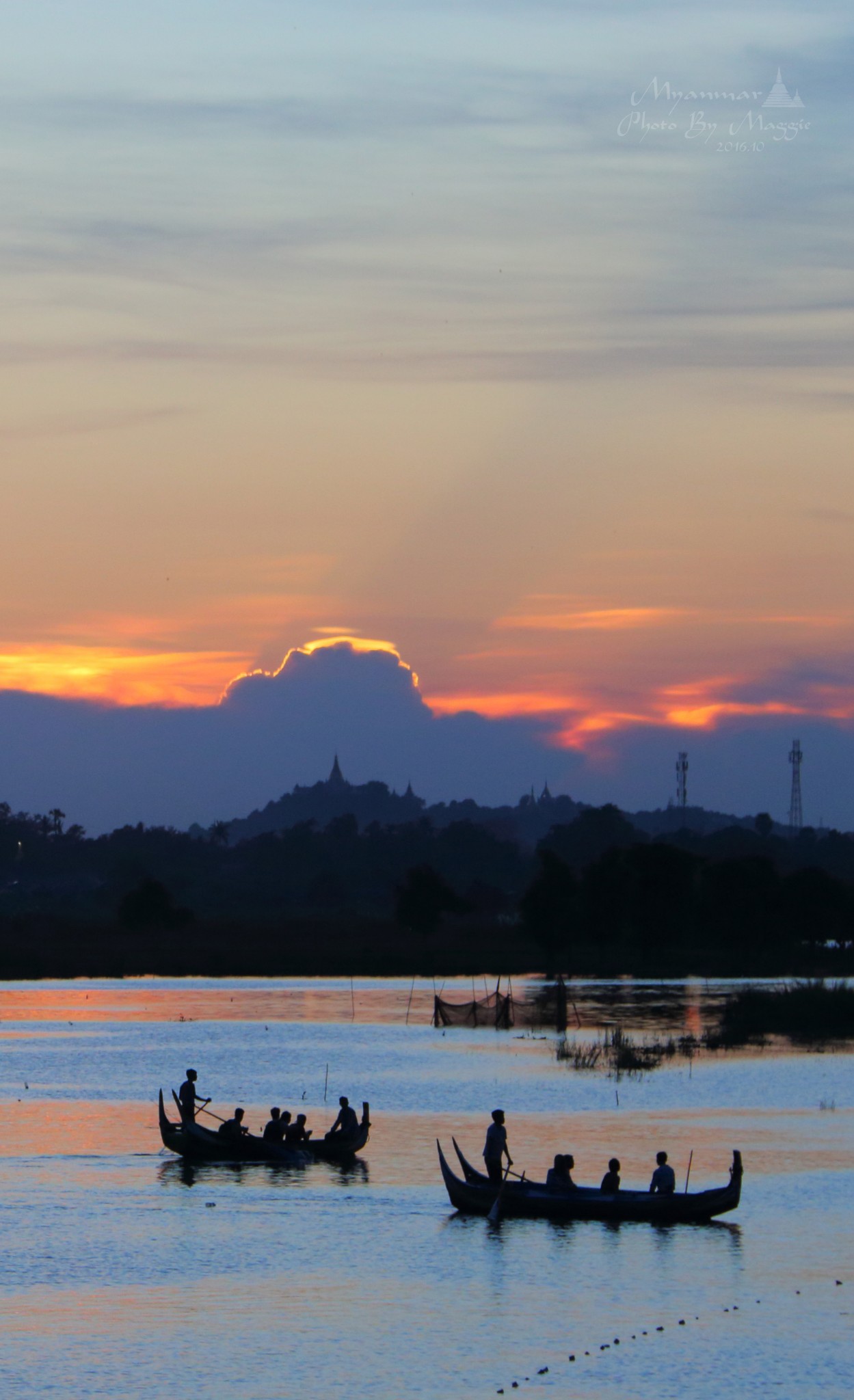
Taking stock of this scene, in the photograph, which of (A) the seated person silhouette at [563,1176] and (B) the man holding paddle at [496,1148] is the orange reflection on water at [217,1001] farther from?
(A) the seated person silhouette at [563,1176]

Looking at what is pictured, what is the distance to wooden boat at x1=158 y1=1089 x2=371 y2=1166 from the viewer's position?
5175cm

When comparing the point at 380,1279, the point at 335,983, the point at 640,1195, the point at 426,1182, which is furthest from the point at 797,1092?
the point at 335,983

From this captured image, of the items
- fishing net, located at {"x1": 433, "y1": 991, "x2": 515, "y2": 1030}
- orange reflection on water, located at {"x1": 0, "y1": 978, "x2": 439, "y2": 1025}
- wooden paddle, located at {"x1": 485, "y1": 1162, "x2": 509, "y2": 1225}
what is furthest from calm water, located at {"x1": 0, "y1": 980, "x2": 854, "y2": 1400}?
orange reflection on water, located at {"x1": 0, "y1": 978, "x2": 439, "y2": 1025}

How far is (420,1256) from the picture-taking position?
39.6 meters

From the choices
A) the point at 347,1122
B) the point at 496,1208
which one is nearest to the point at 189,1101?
the point at 347,1122

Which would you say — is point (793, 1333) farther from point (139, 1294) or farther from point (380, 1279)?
point (139, 1294)

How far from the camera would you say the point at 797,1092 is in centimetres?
6944

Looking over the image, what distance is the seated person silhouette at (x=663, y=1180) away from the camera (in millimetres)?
41750

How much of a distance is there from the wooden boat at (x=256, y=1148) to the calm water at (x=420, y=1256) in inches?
21.7

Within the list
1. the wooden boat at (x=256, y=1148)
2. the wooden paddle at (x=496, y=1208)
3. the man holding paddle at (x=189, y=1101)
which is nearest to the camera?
the wooden paddle at (x=496, y=1208)

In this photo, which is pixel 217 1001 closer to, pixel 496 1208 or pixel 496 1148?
pixel 496 1148

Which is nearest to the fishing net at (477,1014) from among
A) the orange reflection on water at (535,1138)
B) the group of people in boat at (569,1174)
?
the orange reflection on water at (535,1138)

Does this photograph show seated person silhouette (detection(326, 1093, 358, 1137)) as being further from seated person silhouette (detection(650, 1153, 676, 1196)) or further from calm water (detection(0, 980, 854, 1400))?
seated person silhouette (detection(650, 1153, 676, 1196))

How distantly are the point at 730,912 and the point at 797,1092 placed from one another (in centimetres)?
8222
